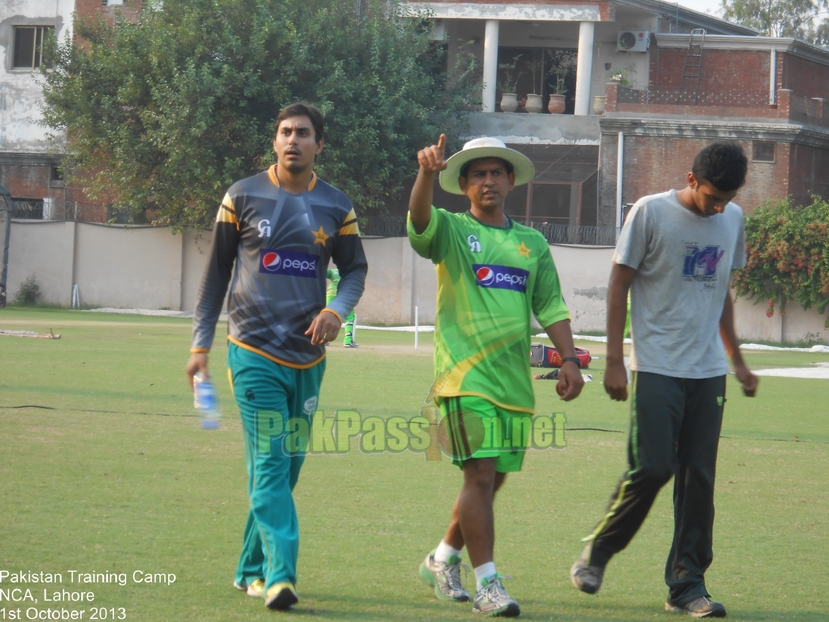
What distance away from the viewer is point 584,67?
123 feet

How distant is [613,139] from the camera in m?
34.7

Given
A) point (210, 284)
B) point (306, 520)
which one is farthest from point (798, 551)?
point (210, 284)

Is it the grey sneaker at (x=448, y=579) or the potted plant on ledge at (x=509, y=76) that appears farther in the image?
the potted plant on ledge at (x=509, y=76)

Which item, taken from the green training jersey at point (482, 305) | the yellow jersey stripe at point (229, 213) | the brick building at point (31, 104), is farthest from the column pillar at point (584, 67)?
the yellow jersey stripe at point (229, 213)

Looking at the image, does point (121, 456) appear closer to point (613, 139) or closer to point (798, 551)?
point (798, 551)

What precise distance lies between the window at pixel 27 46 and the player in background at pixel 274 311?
41.3 meters

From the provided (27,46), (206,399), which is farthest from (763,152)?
(206,399)

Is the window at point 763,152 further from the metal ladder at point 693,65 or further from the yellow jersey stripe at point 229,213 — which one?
the yellow jersey stripe at point 229,213

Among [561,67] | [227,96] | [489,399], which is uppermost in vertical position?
[561,67]

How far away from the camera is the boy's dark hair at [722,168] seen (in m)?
4.64

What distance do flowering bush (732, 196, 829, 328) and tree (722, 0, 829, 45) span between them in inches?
1151

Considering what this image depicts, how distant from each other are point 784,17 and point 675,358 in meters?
56.9

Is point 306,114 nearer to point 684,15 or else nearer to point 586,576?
point 586,576

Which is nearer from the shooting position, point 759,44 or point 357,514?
point 357,514
